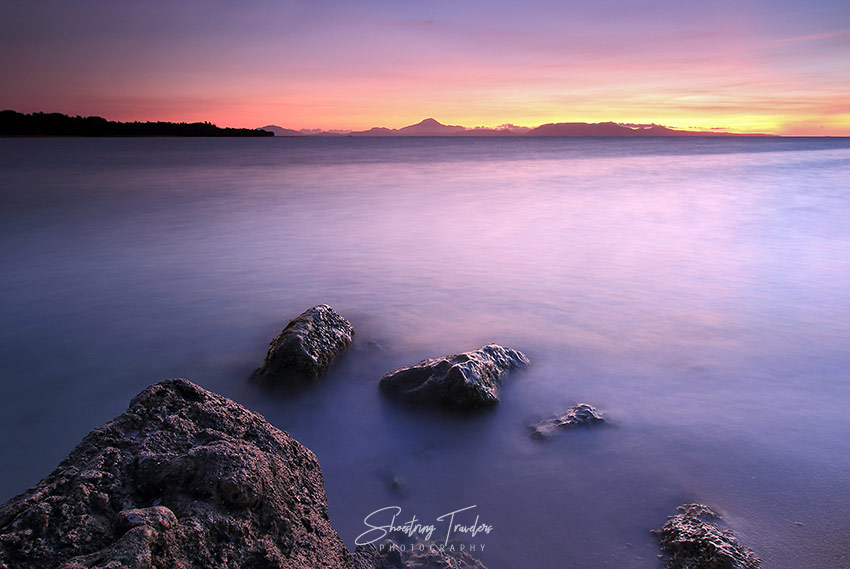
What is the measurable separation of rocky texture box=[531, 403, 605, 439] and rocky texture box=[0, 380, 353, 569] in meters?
2.12

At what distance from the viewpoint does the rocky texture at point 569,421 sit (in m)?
3.83

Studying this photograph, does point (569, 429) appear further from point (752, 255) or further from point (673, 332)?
point (752, 255)

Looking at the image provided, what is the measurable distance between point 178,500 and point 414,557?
4.50 feet

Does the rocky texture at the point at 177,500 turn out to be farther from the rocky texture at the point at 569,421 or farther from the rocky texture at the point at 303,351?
the rocky texture at the point at 303,351

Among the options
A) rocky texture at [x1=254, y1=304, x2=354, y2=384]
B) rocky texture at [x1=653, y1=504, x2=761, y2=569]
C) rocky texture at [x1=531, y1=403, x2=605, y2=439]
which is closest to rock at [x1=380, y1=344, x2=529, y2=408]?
rocky texture at [x1=531, y1=403, x2=605, y2=439]

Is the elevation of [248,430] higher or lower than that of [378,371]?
higher

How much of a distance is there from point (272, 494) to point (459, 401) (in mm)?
2306

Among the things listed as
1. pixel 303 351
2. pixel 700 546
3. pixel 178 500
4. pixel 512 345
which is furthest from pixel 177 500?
pixel 512 345

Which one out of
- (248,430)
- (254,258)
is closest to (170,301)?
(254,258)

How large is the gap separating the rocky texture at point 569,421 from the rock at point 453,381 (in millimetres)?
419

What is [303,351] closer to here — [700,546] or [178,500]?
[178,500]

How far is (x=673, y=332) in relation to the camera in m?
5.85

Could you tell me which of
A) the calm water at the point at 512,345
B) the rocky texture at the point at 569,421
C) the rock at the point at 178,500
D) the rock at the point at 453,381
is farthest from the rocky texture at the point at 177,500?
the rocky texture at the point at 569,421

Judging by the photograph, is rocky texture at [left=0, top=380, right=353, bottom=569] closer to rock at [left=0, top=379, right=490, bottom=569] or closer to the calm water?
rock at [left=0, top=379, right=490, bottom=569]
